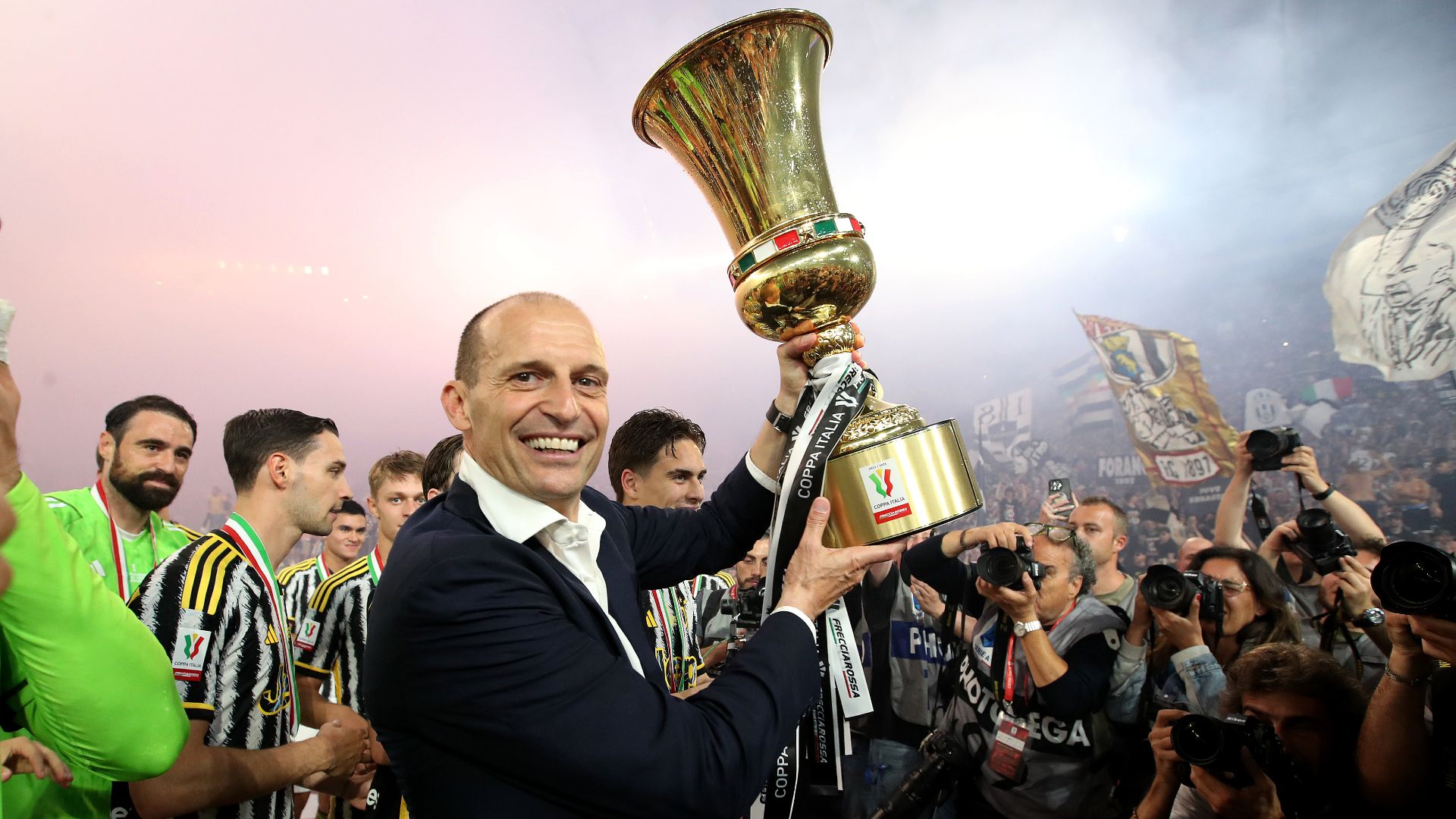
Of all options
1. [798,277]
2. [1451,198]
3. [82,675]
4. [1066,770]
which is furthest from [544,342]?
[1451,198]

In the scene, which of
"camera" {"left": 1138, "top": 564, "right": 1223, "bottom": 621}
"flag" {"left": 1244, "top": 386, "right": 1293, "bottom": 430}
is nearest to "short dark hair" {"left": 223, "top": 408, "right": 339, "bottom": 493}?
"camera" {"left": 1138, "top": 564, "right": 1223, "bottom": 621}

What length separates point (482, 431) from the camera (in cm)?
140

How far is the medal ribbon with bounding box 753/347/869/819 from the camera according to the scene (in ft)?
4.70

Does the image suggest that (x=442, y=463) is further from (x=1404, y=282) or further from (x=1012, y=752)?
(x=1404, y=282)

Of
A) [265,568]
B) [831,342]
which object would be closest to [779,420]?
[831,342]

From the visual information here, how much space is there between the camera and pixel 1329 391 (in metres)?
6.95

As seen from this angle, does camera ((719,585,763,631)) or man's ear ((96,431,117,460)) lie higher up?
man's ear ((96,431,117,460))

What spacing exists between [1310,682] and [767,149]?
→ 6.48 ft

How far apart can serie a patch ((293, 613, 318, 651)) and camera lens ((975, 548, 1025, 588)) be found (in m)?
2.61

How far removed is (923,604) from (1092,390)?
668cm

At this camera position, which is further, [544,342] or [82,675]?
[544,342]

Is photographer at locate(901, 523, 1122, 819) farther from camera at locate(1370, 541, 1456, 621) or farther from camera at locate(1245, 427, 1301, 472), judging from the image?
camera at locate(1370, 541, 1456, 621)

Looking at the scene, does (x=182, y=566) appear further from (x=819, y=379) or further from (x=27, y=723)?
(x=819, y=379)

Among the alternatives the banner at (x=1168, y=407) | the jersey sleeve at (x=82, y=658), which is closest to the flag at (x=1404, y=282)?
the banner at (x=1168, y=407)
